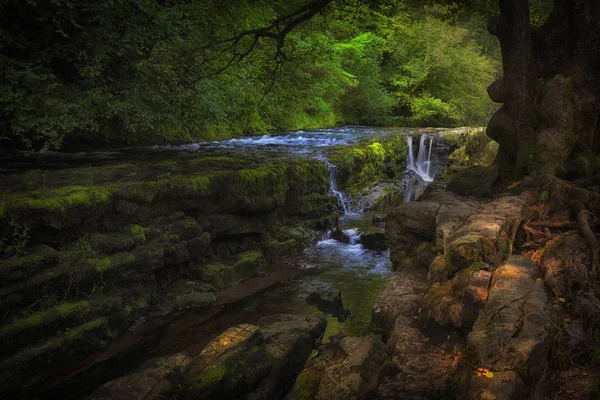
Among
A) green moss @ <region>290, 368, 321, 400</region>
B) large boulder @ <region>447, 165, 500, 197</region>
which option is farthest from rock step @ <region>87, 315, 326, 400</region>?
large boulder @ <region>447, 165, 500, 197</region>

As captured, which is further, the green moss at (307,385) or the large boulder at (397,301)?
the large boulder at (397,301)

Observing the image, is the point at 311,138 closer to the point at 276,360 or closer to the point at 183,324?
the point at 183,324

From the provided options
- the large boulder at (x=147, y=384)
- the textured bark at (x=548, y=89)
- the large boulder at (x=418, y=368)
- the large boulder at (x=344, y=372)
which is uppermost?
the textured bark at (x=548, y=89)

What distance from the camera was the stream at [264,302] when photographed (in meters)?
5.71

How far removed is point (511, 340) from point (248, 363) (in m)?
2.78

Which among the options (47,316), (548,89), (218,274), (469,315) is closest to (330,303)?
(218,274)

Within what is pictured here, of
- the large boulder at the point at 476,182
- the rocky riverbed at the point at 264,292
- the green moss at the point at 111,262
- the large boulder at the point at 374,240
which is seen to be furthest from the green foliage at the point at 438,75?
the green moss at the point at 111,262

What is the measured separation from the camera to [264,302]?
7.77 meters

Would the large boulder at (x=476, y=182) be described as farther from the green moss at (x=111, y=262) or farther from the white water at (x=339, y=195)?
the green moss at (x=111, y=262)

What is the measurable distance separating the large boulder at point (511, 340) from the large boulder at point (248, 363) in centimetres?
237

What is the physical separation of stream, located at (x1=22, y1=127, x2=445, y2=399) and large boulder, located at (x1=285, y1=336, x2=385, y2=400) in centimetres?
125

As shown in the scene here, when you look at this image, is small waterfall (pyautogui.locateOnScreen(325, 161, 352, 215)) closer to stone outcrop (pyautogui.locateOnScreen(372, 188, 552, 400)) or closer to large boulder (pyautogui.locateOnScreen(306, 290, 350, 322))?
large boulder (pyautogui.locateOnScreen(306, 290, 350, 322))

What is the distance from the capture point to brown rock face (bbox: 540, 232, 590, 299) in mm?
4602

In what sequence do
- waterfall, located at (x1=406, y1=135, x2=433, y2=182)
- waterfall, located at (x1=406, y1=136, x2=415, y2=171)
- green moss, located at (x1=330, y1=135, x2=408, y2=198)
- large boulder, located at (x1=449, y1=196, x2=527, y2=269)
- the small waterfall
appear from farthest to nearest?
waterfall, located at (x1=406, y1=136, x2=415, y2=171)
waterfall, located at (x1=406, y1=135, x2=433, y2=182)
green moss, located at (x1=330, y1=135, x2=408, y2=198)
the small waterfall
large boulder, located at (x1=449, y1=196, x2=527, y2=269)
